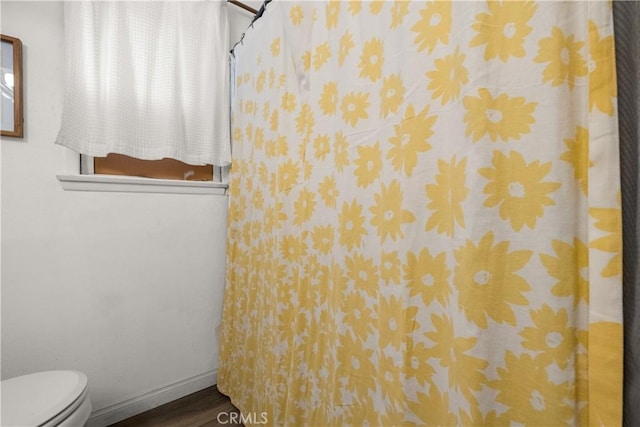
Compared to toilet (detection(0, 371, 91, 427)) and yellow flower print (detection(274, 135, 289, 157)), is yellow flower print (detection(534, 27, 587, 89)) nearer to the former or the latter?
yellow flower print (detection(274, 135, 289, 157))

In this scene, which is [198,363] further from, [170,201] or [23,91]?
[23,91]

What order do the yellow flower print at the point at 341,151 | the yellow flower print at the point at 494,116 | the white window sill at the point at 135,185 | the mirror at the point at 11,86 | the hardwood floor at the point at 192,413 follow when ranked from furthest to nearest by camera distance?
the hardwood floor at the point at 192,413 → the white window sill at the point at 135,185 → the mirror at the point at 11,86 → the yellow flower print at the point at 341,151 → the yellow flower print at the point at 494,116

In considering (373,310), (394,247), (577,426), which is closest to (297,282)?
(373,310)

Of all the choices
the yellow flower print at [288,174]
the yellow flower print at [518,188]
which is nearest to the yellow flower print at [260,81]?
the yellow flower print at [288,174]

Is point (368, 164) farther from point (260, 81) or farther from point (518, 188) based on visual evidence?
point (260, 81)

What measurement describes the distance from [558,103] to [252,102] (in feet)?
4.02

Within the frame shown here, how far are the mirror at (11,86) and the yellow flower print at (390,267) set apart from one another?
149 cm

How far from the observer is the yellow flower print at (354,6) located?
0.81m

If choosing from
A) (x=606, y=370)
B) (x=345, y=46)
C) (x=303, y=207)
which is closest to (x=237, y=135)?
(x=303, y=207)

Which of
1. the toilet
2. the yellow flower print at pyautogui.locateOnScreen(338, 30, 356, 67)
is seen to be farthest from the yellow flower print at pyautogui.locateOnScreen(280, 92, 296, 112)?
the toilet

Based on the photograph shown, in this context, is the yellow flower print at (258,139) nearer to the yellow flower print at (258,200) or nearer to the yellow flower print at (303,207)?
the yellow flower print at (258,200)

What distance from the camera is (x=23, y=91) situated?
3.78 ft

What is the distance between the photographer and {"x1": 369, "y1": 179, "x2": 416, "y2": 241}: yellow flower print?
0.70 m

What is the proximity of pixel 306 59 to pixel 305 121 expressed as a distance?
230 millimetres
